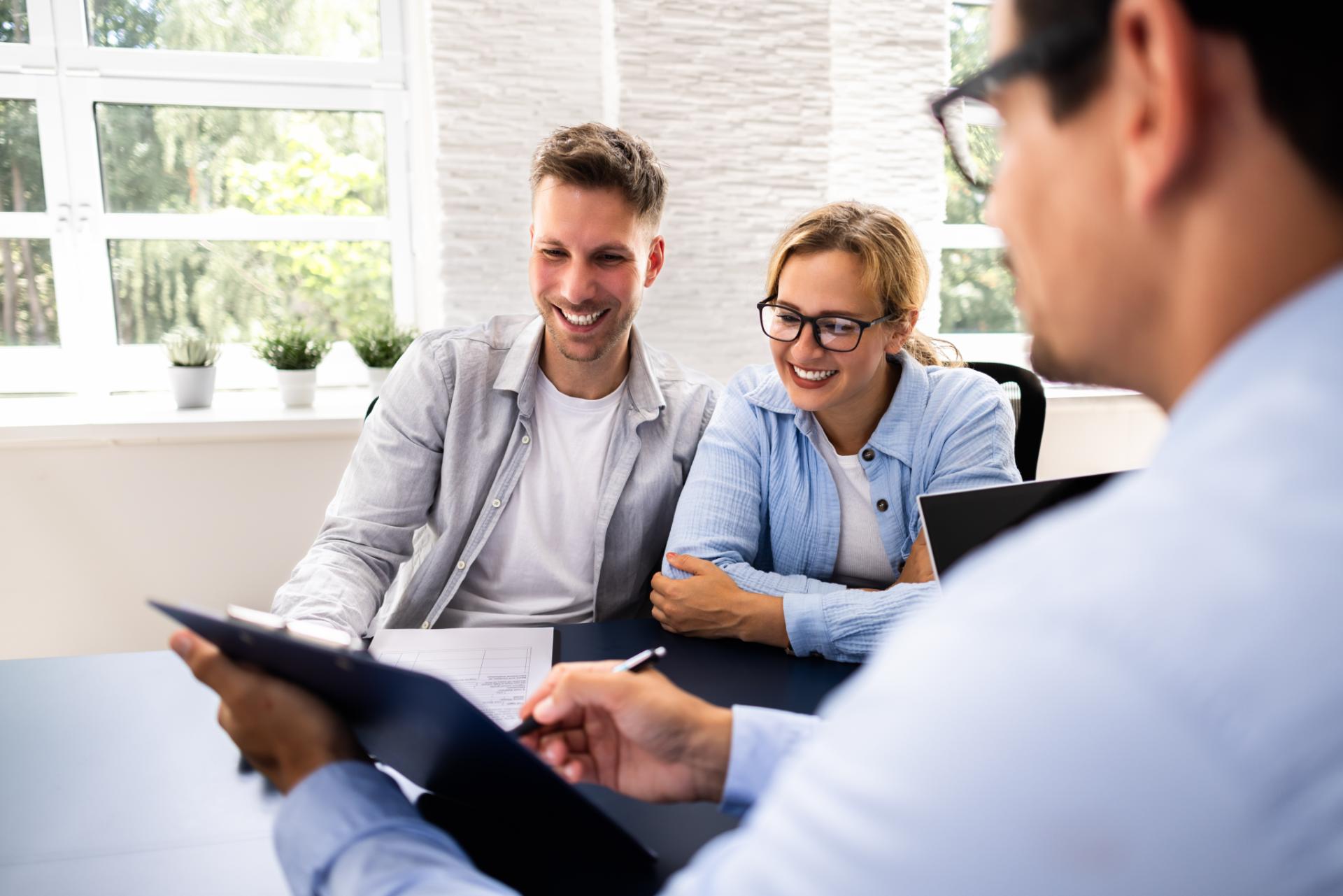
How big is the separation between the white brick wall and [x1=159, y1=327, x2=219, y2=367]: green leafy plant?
0.75m

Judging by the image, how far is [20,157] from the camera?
279cm

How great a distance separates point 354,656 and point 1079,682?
1.43ft

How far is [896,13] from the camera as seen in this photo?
10.7ft

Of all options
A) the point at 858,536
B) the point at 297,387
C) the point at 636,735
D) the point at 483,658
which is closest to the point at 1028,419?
the point at 858,536

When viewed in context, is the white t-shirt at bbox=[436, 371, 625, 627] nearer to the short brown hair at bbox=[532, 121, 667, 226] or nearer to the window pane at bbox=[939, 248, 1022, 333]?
the short brown hair at bbox=[532, 121, 667, 226]

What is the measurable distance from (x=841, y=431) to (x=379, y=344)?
1.73 meters

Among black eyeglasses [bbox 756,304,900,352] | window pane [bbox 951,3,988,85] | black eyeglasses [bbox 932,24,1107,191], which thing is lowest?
black eyeglasses [bbox 756,304,900,352]

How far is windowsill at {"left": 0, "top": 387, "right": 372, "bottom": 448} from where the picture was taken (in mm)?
2527

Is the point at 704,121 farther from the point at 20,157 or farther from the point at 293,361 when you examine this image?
the point at 20,157

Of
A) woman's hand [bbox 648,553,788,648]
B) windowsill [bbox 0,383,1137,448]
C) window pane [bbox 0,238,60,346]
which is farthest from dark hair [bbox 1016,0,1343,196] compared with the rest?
window pane [bbox 0,238,60,346]

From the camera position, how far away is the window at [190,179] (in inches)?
110

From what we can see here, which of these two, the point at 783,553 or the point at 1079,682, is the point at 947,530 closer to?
the point at 783,553

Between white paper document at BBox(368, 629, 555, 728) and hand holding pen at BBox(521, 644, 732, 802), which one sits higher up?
hand holding pen at BBox(521, 644, 732, 802)

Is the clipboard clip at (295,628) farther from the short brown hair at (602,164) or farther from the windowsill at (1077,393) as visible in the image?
the windowsill at (1077,393)
